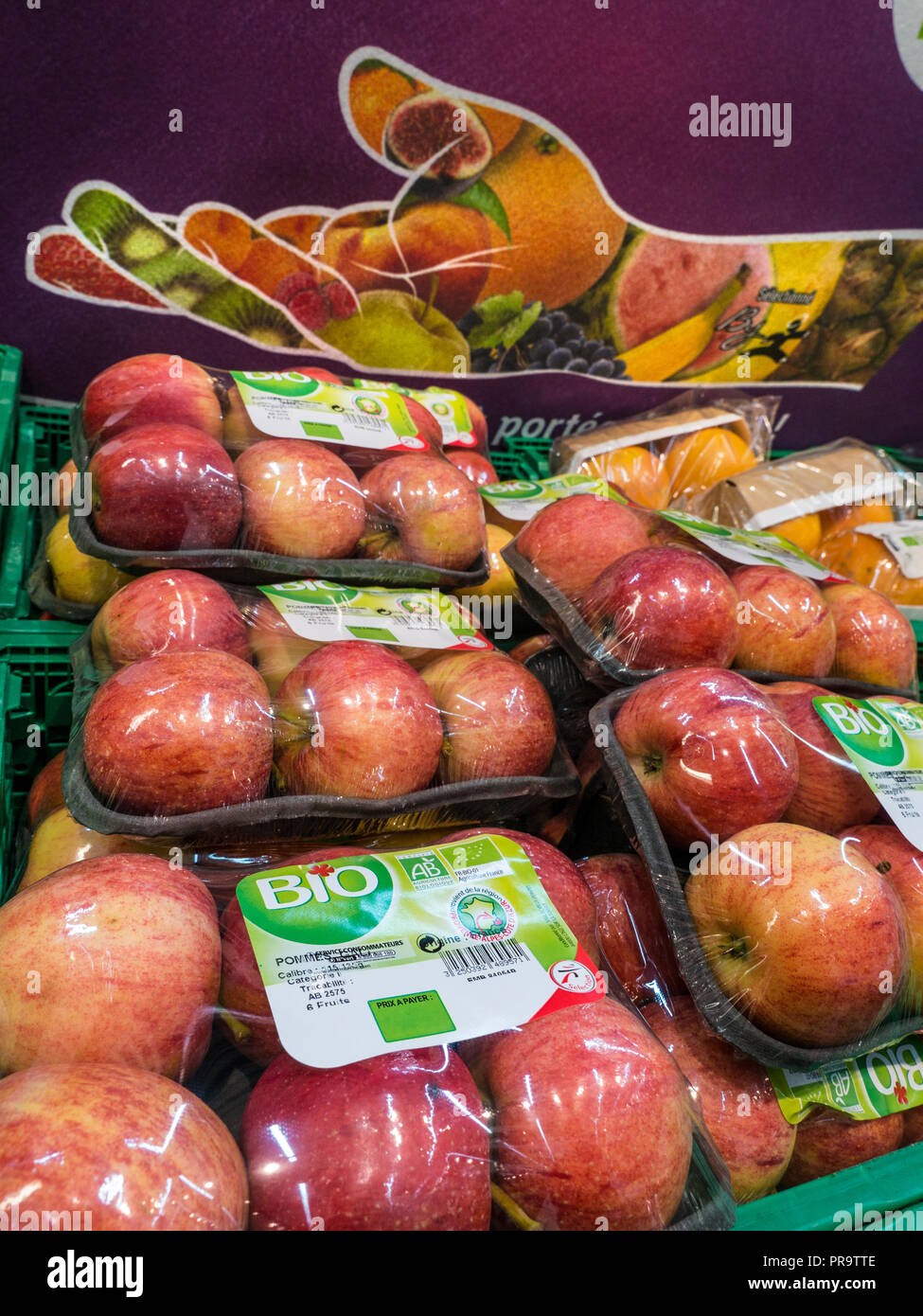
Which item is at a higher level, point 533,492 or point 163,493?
point 163,493

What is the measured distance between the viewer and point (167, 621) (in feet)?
4.35

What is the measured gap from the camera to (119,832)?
1.08 meters

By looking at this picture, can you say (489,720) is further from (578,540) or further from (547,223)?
(547,223)

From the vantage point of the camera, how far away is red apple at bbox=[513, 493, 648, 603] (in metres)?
1.60

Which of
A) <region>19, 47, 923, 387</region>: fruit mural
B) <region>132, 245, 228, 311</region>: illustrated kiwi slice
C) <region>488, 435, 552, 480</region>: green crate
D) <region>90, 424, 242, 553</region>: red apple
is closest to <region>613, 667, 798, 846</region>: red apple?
<region>90, 424, 242, 553</region>: red apple

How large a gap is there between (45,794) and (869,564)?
6.36ft

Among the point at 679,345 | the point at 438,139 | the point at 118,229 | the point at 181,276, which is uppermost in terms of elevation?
the point at 438,139

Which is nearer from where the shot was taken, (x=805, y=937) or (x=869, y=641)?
(x=805, y=937)

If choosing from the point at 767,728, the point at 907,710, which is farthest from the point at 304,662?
the point at 907,710

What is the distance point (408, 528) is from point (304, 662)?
0.46m

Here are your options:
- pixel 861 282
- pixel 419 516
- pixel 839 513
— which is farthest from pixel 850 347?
pixel 419 516

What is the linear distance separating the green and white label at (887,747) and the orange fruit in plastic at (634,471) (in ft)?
3.42

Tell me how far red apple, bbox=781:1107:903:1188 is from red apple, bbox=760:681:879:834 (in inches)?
15.0

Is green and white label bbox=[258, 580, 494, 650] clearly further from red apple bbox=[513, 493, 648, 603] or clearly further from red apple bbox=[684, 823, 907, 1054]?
red apple bbox=[684, 823, 907, 1054]
